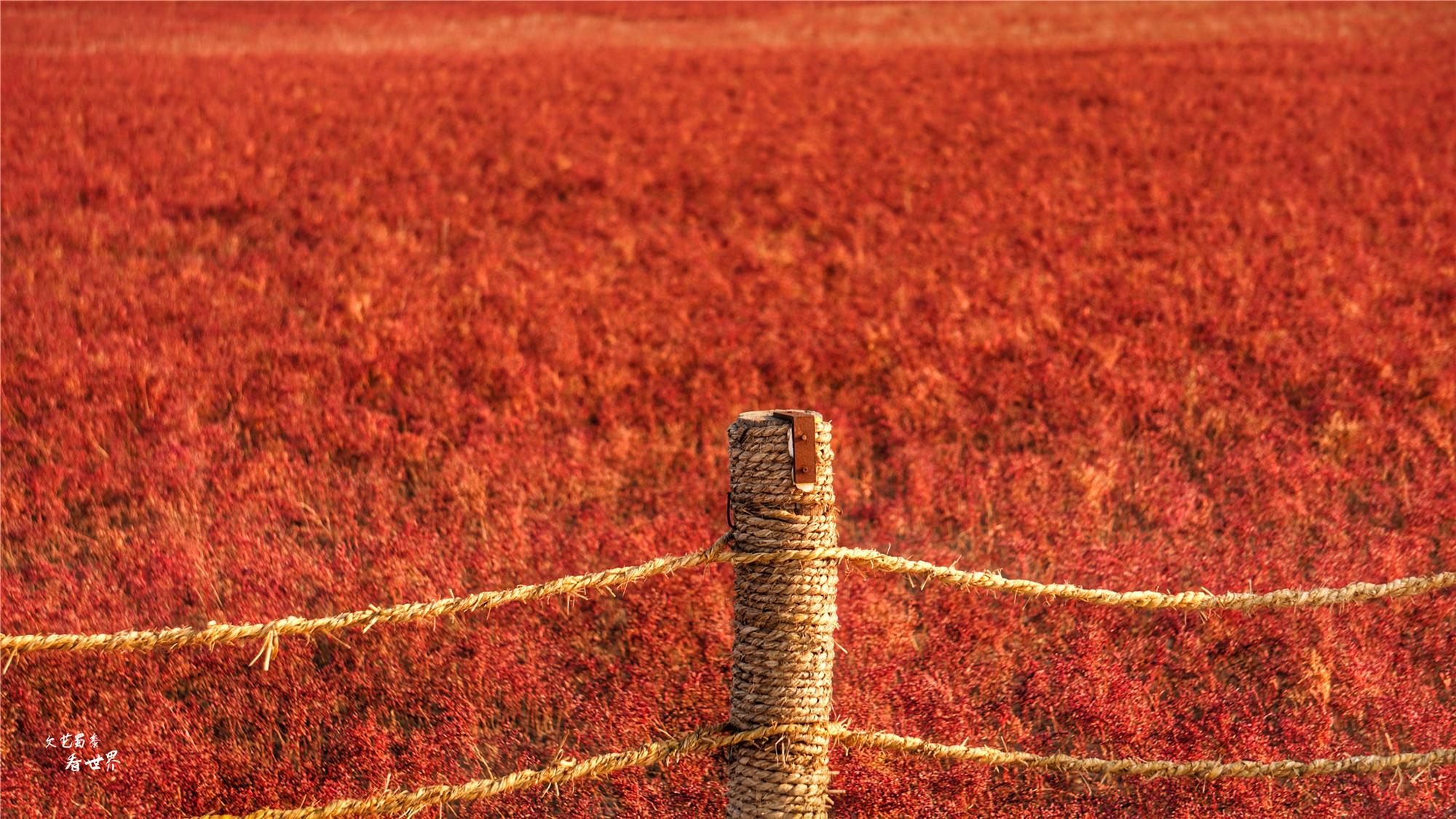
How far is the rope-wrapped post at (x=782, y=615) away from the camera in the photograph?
254cm

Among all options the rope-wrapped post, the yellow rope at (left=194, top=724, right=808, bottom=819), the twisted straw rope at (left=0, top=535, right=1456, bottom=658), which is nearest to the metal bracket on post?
the rope-wrapped post

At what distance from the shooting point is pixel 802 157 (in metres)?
10.1

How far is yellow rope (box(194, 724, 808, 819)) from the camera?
A: 2.61m

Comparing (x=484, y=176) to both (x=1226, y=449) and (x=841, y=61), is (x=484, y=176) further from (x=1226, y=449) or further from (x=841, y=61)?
(x=841, y=61)

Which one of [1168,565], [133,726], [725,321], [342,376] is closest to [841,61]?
[725,321]

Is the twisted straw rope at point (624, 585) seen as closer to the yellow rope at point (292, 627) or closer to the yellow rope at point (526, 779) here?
the yellow rope at point (292, 627)

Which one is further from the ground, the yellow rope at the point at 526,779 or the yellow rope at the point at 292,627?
the yellow rope at the point at 292,627

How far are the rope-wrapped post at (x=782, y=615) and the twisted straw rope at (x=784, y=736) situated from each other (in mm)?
45

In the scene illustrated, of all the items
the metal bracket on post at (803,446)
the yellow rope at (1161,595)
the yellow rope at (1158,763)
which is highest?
the metal bracket on post at (803,446)

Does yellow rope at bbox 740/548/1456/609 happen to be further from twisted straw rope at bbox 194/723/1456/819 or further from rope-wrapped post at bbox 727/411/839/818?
twisted straw rope at bbox 194/723/1456/819

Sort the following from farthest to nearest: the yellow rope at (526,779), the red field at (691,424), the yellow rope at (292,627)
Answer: the red field at (691,424) < the yellow rope at (526,779) < the yellow rope at (292,627)

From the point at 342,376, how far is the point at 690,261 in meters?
2.76

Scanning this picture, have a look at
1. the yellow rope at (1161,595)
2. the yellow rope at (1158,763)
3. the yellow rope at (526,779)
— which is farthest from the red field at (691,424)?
the yellow rope at (1161,595)

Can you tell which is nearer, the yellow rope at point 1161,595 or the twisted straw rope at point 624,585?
the twisted straw rope at point 624,585
